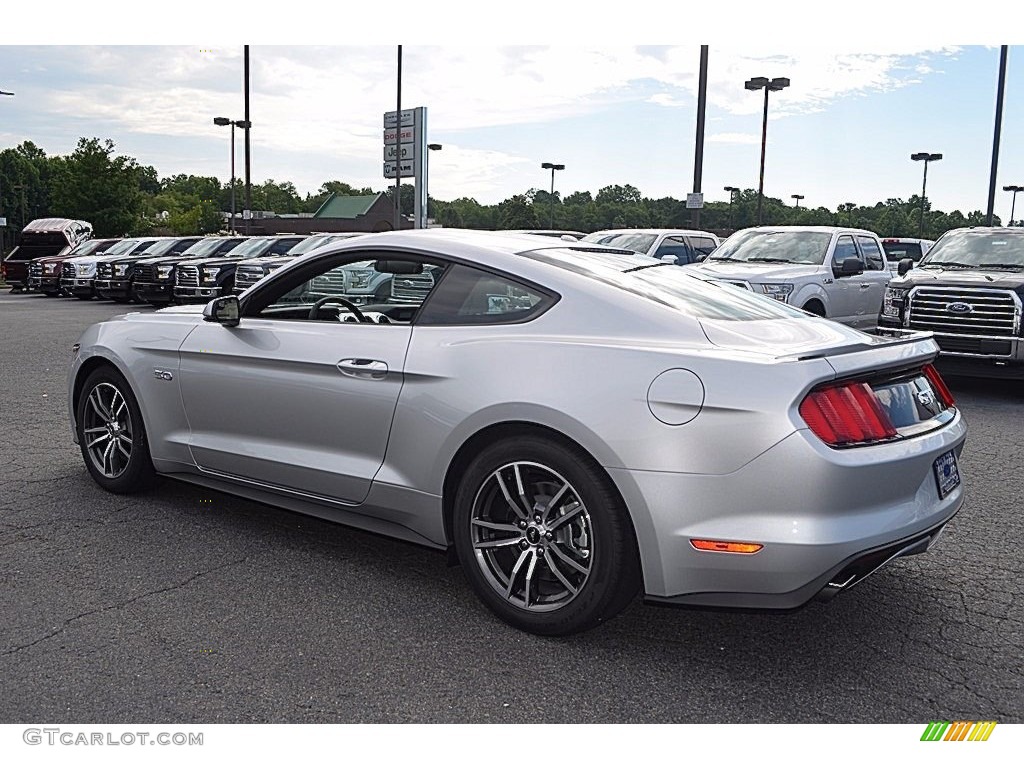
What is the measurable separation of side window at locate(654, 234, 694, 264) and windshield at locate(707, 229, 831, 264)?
2.67m

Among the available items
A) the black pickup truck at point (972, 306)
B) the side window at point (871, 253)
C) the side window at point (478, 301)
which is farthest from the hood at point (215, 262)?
the side window at point (478, 301)

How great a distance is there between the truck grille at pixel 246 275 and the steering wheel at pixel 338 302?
14.3 meters

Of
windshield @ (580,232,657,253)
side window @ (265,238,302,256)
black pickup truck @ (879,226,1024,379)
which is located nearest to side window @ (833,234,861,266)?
black pickup truck @ (879,226,1024,379)

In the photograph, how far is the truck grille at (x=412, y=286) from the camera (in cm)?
438

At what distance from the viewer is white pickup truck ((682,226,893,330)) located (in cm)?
1205

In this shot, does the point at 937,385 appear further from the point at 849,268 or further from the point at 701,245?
the point at 701,245

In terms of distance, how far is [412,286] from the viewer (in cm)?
459

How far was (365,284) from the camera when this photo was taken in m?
5.28

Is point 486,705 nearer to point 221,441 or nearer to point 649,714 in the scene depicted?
point 649,714

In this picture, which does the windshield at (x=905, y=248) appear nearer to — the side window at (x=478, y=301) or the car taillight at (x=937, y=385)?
the car taillight at (x=937, y=385)

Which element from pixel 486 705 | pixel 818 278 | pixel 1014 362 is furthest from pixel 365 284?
pixel 818 278

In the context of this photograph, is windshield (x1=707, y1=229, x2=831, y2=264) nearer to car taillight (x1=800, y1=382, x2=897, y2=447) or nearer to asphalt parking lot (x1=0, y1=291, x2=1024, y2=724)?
asphalt parking lot (x1=0, y1=291, x2=1024, y2=724)

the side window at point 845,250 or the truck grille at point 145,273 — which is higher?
the side window at point 845,250

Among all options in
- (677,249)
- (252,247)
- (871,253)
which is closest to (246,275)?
(252,247)
